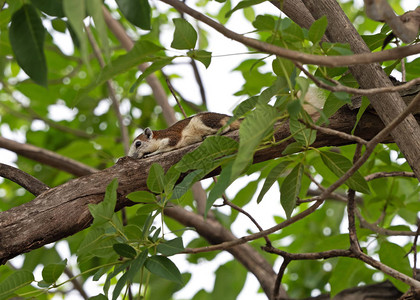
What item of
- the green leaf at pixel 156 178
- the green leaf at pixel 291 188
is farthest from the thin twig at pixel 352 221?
the green leaf at pixel 156 178

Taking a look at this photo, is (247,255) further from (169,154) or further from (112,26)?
(112,26)

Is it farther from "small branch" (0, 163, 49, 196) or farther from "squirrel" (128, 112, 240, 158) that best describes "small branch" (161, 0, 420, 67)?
"squirrel" (128, 112, 240, 158)

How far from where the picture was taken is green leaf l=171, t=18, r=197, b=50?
161 cm

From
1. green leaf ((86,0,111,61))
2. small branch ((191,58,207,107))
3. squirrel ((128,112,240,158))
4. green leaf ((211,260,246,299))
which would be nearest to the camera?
green leaf ((86,0,111,61))

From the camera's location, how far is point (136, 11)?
1.38 metres

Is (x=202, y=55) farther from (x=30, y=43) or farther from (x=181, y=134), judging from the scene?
(x=181, y=134)

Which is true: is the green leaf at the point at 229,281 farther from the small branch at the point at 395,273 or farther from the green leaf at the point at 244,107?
the green leaf at the point at 244,107

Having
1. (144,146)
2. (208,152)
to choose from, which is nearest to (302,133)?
(208,152)

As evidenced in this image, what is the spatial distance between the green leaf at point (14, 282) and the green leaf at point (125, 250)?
0.33 m

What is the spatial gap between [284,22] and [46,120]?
11.6 ft

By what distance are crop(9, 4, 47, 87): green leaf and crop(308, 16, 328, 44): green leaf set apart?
2.35 feet

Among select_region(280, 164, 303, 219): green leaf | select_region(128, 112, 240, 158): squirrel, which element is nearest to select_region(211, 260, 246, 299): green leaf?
select_region(128, 112, 240, 158): squirrel

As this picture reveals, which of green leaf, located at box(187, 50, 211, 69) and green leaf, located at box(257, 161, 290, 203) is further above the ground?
green leaf, located at box(187, 50, 211, 69)

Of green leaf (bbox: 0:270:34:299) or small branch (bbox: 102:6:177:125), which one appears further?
small branch (bbox: 102:6:177:125)
